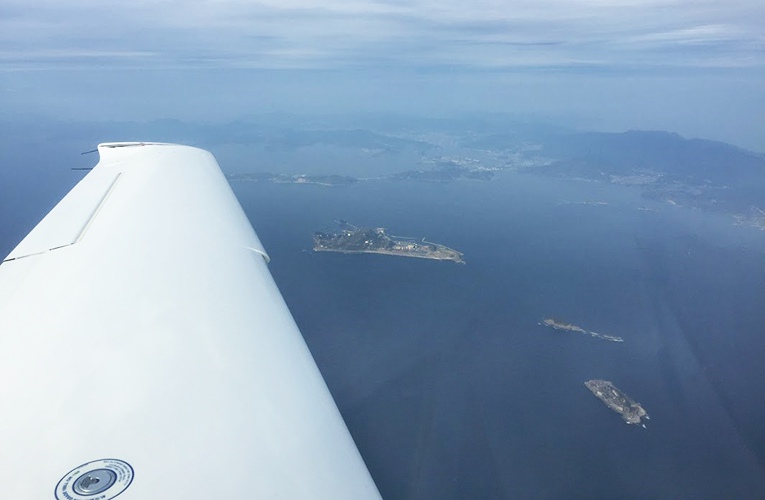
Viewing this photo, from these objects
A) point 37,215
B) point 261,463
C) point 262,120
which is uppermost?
point 261,463

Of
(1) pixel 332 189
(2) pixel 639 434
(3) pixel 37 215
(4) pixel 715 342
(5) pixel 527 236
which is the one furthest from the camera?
(1) pixel 332 189

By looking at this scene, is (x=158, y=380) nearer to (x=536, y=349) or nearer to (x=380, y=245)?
(x=536, y=349)

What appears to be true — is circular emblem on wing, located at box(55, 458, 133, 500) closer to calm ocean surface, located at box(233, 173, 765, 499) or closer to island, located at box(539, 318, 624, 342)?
calm ocean surface, located at box(233, 173, 765, 499)

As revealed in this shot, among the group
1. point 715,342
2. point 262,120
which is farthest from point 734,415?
point 262,120

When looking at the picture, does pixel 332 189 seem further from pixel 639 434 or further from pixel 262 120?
pixel 262 120

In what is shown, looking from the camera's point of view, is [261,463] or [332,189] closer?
[261,463]

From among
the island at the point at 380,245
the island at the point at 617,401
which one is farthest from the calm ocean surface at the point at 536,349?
the island at the point at 380,245

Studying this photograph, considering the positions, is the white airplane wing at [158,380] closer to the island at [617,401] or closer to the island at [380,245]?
the island at [617,401]
